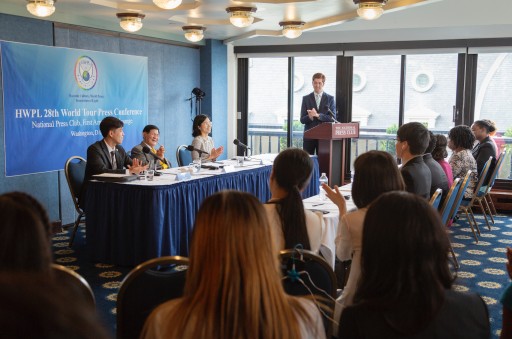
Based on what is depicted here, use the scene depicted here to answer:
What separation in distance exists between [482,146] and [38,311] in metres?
6.61

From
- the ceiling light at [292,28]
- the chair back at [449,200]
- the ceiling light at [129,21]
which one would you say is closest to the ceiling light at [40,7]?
the ceiling light at [129,21]

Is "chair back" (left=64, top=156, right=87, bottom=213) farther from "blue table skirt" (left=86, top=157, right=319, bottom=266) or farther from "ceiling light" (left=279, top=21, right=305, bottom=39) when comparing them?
"ceiling light" (left=279, top=21, right=305, bottom=39)

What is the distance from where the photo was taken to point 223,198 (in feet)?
4.39

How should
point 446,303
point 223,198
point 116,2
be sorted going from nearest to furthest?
point 223,198 < point 446,303 < point 116,2

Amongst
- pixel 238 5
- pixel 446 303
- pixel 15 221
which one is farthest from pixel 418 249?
pixel 238 5

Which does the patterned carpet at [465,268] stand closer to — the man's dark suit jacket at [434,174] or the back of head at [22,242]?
the man's dark suit jacket at [434,174]

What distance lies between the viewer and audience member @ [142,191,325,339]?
1266 mm

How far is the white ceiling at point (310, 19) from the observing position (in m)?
6.08

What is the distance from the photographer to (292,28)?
23.1 ft

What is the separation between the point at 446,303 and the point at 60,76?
5575 mm

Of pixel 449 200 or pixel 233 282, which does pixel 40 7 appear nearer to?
pixel 449 200

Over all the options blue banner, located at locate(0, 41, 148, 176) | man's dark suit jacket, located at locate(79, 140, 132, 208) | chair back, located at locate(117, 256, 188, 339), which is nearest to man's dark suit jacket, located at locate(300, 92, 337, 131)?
blue banner, located at locate(0, 41, 148, 176)

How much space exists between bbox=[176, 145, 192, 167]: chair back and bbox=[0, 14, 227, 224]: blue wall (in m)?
0.97

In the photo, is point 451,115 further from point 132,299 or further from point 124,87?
point 132,299
